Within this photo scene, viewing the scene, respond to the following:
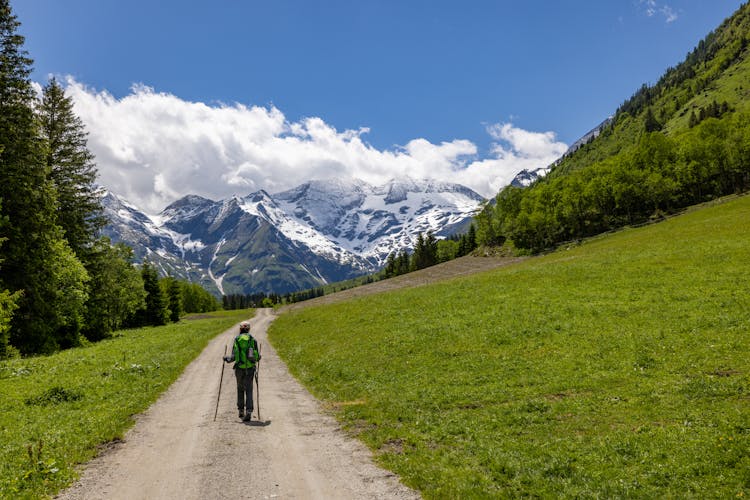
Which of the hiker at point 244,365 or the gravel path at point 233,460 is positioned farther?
the hiker at point 244,365

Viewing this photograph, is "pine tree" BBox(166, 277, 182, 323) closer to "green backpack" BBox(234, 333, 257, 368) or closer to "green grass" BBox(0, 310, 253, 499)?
"green grass" BBox(0, 310, 253, 499)

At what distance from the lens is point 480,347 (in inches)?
992

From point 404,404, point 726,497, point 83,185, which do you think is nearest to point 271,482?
point 404,404

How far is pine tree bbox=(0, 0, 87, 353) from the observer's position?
2977cm

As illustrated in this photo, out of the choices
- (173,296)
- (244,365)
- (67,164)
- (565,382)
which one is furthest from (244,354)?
(173,296)

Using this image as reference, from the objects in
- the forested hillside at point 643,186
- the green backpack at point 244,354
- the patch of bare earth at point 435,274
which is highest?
the forested hillside at point 643,186

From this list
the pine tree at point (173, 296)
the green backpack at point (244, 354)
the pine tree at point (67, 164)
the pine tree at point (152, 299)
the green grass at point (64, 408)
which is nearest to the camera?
the green grass at point (64, 408)

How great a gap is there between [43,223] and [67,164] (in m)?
14.0

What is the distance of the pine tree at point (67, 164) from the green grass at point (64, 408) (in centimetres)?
1874

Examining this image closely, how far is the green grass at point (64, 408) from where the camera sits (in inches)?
415

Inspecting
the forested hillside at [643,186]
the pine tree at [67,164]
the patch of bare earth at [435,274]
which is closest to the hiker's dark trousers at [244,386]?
the pine tree at [67,164]

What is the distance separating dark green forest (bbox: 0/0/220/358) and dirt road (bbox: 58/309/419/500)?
15.8 m

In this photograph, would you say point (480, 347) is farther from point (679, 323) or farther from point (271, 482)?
point (271, 482)

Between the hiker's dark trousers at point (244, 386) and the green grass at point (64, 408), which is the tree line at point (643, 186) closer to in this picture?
the green grass at point (64, 408)
